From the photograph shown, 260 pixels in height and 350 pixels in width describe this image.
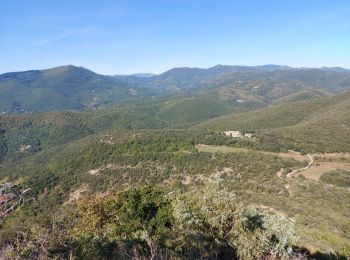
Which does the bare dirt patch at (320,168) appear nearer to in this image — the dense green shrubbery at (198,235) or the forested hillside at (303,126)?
the forested hillside at (303,126)

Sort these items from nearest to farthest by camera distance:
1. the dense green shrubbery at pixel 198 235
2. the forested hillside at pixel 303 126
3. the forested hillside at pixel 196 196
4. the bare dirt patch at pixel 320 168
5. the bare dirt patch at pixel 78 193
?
the dense green shrubbery at pixel 198 235
the forested hillside at pixel 196 196
the bare dirt patch at pixel 320 168
the bare dirt patch at pixel 78 193
the forested hillside at pixel 303 126

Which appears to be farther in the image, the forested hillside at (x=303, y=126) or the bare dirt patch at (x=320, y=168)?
the forested hillside at (x=303, y=126)

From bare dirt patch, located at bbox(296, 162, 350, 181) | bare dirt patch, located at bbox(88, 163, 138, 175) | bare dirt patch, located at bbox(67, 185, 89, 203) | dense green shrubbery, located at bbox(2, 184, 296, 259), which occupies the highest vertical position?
dense green shrubbery, located at bbox(2, 184, 296, 259)

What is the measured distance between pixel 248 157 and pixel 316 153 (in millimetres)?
19610

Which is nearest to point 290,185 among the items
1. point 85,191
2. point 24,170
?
point 85,191

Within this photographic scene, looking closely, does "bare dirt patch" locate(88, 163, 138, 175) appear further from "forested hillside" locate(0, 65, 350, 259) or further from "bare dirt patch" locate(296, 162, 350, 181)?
"bare dirt patch" locate(296, 162, 350, 181)

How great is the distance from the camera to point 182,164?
83500 millimetres

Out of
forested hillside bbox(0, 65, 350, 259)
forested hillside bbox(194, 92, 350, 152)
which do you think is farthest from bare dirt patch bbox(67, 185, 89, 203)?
forested hillside bbox(194, 92, 350, 152)

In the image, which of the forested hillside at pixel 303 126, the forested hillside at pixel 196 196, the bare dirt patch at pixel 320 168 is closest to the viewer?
the forested hillside at pixel 196 196

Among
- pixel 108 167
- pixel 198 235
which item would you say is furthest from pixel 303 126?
pixel 198 235

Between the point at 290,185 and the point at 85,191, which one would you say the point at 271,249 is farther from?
the point at 85,191

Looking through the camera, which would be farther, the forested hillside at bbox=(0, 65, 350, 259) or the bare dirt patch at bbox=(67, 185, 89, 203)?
the bare dirt patch at bbox=(67, 185, 89, 203)

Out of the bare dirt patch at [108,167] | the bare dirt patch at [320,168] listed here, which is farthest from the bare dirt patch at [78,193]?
the bare dirt patch at [320,168]

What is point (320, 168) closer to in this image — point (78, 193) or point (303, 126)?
point (303, 126)
